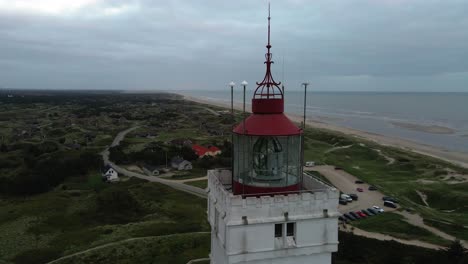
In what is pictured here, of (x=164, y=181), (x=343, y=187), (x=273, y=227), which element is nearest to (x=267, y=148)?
(x=273, y=227)

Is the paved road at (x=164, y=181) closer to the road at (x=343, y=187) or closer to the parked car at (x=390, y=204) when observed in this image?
the road at (x=343, y=187)

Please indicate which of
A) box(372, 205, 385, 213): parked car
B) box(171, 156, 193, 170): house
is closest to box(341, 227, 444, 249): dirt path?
box(372, 205, 385, 213): parked car

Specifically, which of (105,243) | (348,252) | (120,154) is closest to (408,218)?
(348,252)

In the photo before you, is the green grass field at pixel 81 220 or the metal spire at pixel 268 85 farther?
the green grass field at pixel 81 220

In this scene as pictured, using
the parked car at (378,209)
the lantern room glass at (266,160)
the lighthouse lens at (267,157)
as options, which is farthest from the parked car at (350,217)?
the lighthouse lens at (267,157)

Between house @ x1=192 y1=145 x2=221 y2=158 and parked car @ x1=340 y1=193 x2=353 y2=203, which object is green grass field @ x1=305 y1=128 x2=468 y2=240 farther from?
house @ x1=192 y1=145 x2=221 y2=158

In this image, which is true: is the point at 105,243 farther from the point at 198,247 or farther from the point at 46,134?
the point at 46,134

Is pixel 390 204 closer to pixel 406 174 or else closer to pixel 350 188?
pixel 350 188
